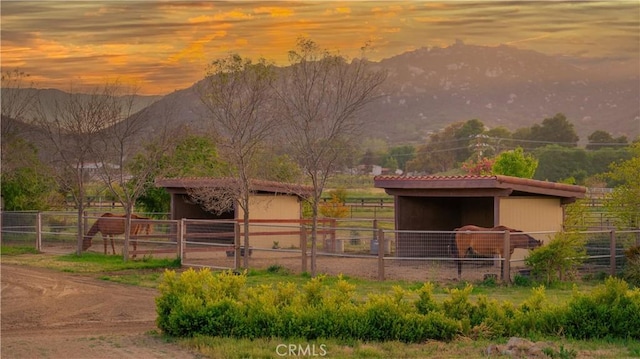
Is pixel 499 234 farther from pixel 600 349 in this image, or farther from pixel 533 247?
pixel 600 349

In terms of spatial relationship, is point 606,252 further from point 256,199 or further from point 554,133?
point 554,133

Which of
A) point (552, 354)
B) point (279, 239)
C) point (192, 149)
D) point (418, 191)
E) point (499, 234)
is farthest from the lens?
point (192, 149)

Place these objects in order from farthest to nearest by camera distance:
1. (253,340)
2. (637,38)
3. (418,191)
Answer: (637,38), (418,191), (253,340)

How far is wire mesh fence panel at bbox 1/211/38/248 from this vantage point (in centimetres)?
2969

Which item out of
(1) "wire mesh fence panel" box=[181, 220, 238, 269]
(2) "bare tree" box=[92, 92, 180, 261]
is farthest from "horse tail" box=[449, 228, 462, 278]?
(2) "bare tree" box=[92, 92, 180, 261]

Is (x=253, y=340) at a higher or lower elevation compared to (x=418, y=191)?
lower

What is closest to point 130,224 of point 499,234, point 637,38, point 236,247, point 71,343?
point 236,247

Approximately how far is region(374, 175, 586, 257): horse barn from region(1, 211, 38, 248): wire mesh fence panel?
12.1 m

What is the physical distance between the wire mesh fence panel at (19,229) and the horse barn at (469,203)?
476 inches

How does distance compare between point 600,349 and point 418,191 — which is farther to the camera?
point 418,191

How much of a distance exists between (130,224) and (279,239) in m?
4.94

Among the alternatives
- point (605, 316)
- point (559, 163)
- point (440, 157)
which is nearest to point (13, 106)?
point (605, 316)

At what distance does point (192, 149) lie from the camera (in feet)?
117

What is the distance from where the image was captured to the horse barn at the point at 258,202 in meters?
26.8
